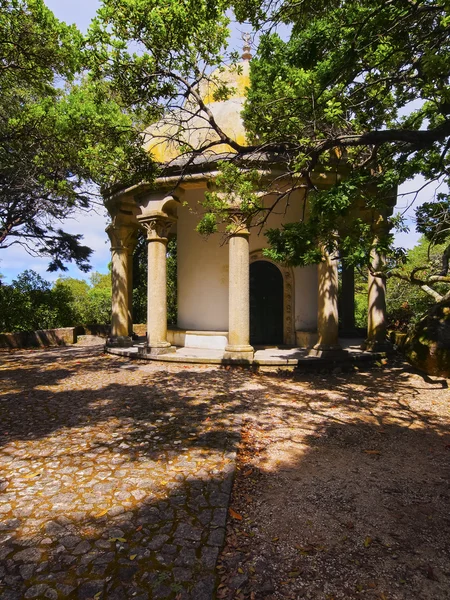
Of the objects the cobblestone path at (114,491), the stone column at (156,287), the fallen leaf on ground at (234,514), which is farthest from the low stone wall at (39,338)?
the fallen leaf on ground at (234,514)

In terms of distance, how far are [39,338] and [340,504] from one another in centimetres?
1361

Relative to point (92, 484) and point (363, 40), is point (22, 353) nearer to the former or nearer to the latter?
point (92, 484)

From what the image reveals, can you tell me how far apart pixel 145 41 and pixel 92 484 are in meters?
5.86

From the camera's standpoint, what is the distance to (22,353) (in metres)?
12.0

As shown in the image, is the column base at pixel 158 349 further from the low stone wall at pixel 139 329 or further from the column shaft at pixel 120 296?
the low stone wall at pixel 139 329

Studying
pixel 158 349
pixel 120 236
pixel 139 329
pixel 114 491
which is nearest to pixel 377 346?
pixel 158 349

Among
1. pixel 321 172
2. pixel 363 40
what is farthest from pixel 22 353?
pixel 363 40

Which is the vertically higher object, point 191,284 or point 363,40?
point 363,40

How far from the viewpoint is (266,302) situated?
11914 mm

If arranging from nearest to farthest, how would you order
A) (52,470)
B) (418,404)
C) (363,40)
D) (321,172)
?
(52,470), (363,40), (418,404), (321,172)

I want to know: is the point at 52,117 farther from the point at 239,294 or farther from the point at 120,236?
the point at 239,294

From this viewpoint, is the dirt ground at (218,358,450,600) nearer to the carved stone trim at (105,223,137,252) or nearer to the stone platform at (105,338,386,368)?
the stone platform at (105,338,386,368)

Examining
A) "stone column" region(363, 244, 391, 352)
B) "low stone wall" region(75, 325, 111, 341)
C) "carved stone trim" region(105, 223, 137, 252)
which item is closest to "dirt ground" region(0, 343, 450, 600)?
"stone column" region(363, 244, 391, 352)

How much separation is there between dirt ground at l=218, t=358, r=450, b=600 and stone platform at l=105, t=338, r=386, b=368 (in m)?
2.71
